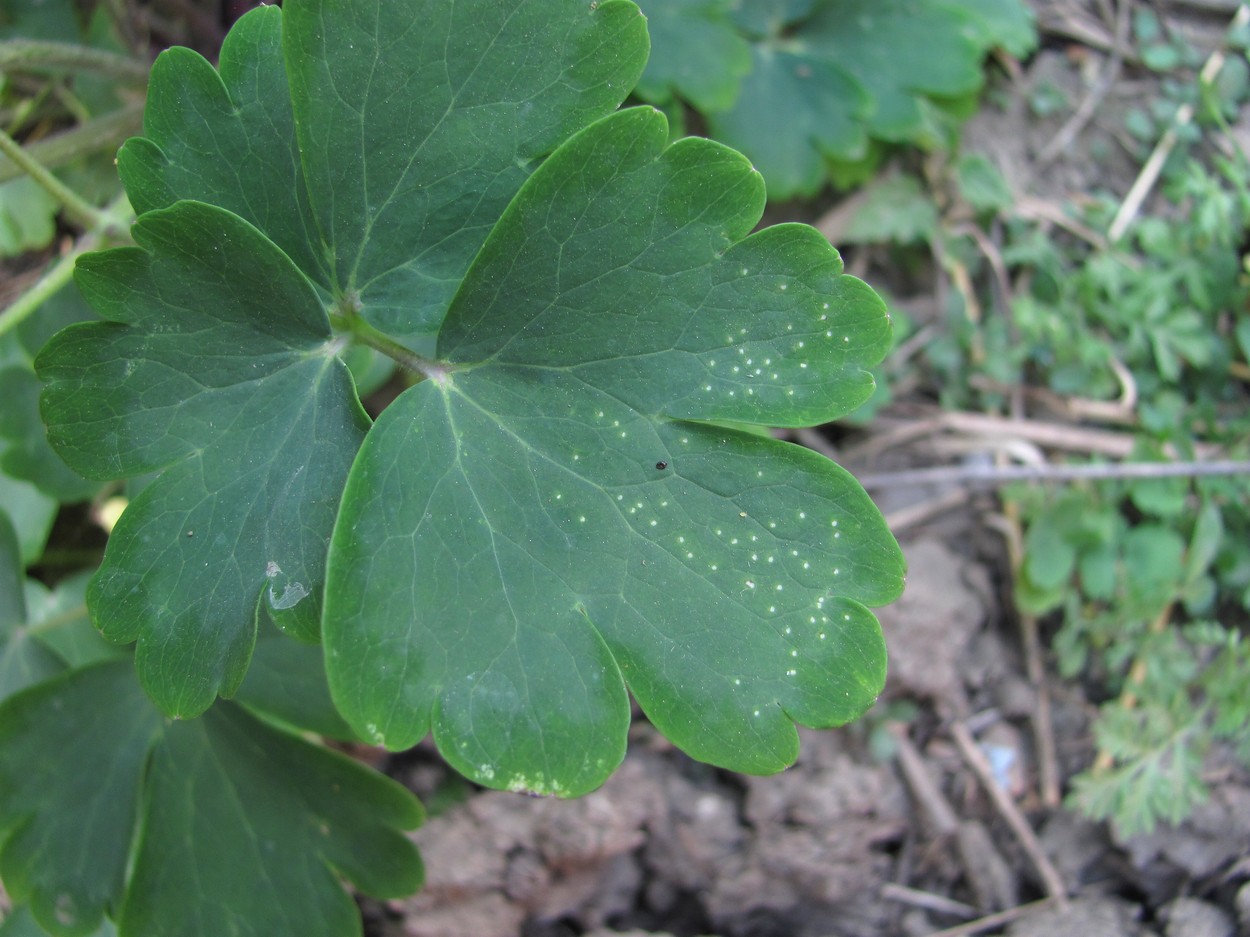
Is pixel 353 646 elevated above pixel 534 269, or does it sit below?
below

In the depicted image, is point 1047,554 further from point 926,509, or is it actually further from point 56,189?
point 56,189

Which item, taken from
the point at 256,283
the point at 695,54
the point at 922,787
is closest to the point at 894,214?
the point at 695,54

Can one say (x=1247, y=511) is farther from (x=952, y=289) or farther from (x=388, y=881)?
(x=388, y=881)

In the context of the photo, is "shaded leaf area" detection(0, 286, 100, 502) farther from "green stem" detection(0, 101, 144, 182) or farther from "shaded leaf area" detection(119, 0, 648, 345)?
"shaded leaf area" detection(119, 0, 648, 345)

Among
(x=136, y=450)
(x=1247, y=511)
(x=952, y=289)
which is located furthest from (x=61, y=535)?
(x=1247, y=511)

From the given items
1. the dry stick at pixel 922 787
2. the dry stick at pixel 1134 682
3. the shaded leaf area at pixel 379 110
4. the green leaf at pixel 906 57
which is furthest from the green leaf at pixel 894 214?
the shaded leaf area at pixel 379 110

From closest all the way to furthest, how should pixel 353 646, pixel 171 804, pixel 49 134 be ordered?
pixel 353 646 → pixel 171 804 → pixel 49 134
